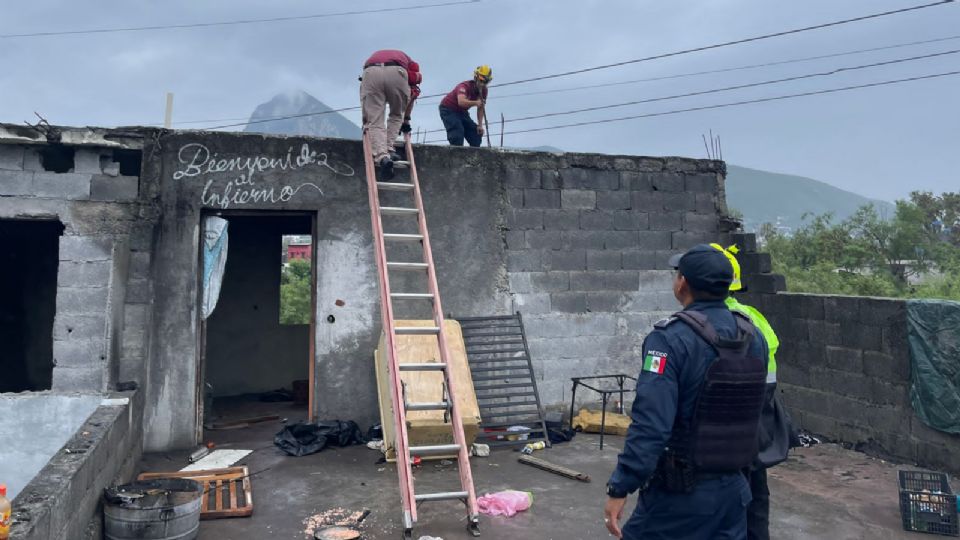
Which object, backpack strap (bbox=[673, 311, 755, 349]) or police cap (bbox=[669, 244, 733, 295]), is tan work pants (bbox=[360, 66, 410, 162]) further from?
backpack strap (bbox=[673, 311, 755, 349])

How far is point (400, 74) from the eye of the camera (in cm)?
578

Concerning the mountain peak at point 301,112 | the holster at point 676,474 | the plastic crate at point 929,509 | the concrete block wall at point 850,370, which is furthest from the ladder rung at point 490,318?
the mountain peak at point 301,112

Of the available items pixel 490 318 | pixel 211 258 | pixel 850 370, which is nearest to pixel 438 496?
pixel 490 318

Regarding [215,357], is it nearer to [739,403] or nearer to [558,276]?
[558,276]

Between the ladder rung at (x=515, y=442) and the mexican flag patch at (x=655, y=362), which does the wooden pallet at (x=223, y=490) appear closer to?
the ladder rung at (x=515, y=442)

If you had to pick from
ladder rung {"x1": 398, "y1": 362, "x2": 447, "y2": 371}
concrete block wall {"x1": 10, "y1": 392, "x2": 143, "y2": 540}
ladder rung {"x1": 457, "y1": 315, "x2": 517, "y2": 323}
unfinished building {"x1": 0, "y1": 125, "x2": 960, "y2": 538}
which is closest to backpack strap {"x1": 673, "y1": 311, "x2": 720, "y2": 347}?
ladder rung {"x1": 398, "y1": 362, "x2": 447, "y2": 371}

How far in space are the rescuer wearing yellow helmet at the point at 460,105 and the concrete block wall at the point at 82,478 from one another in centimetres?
421

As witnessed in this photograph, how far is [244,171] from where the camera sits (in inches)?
233

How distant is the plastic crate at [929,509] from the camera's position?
4074mm

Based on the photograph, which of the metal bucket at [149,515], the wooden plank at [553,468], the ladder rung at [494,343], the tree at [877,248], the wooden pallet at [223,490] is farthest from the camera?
the tree at [877,248]

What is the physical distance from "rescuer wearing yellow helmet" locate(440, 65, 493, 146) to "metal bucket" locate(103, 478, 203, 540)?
475 centimetres

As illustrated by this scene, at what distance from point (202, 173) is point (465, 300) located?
2.72m

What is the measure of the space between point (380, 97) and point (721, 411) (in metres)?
4.35

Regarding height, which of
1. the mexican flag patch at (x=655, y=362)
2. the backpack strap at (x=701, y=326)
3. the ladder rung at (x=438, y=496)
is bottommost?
the ladder rung at (x=438, y=496)
